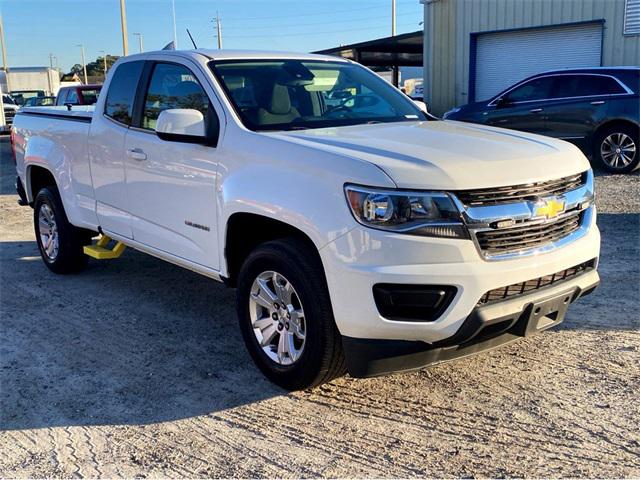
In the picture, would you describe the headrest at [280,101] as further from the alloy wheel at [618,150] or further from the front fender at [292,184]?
the alloy wheel at [618,150]

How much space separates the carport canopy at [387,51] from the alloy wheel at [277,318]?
2009 centimetres

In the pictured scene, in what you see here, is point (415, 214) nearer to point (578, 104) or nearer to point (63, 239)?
point (63, 239)

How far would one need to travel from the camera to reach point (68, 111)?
632cm

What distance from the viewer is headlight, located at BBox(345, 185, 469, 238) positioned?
10.6 ft

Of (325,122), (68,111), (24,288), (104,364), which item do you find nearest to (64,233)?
(24,288)

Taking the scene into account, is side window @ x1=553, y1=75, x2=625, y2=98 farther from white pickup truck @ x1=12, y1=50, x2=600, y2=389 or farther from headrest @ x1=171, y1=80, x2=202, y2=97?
headrest @ x1=171, y1=80, x2=202, y2=97

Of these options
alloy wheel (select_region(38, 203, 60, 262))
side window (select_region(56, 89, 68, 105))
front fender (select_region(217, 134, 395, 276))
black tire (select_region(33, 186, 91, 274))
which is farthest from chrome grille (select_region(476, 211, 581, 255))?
side window (select_region(56, 89, 68, 105))

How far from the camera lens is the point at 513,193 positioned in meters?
3.42

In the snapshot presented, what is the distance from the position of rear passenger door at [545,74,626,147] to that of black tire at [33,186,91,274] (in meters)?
8.69

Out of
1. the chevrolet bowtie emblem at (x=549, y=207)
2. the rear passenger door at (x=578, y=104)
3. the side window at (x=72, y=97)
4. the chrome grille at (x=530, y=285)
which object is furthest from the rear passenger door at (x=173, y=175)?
the side window at (x=72, y=97)

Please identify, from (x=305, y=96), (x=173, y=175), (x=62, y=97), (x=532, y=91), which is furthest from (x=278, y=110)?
(x=62, y=97)

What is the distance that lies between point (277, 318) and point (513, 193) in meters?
1.49

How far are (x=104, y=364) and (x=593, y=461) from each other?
2.97 m

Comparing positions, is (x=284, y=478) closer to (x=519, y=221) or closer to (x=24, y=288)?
(x=519, y=221)
